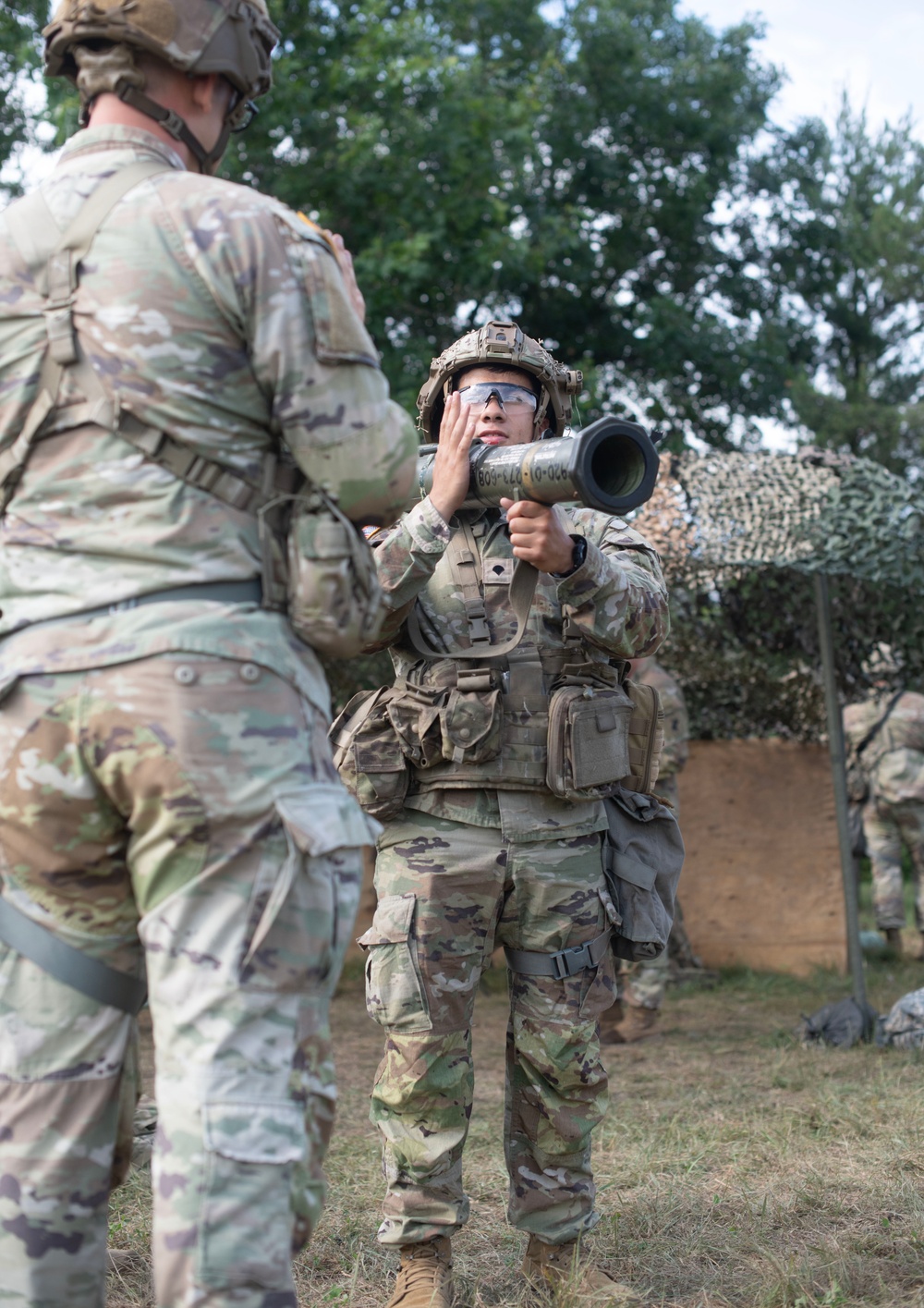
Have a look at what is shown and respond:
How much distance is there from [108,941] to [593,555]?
4.89 ft

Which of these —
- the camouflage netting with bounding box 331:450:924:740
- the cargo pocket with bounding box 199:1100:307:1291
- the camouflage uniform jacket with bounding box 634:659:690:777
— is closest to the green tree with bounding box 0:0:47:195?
the camouflage netting with bounding box 331:450:924:740

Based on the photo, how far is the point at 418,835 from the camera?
3.28 meters

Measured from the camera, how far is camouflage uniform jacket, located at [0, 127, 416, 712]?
2018 mm

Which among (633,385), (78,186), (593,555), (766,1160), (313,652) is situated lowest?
(766,1160)

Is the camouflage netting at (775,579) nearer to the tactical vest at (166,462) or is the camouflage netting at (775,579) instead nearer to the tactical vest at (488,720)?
the tactical vest at (488,720)

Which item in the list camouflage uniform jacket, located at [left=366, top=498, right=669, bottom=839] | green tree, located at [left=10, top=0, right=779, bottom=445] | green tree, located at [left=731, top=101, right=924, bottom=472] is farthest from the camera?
green tree, located at [left=731, top=101, right=924, bottom=472]

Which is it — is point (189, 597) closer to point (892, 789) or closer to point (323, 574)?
point (323, 574)

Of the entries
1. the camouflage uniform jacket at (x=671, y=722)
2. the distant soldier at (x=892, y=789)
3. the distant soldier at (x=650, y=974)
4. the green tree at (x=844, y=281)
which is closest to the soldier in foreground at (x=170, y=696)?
the distant soldier at (x=650, y=974)

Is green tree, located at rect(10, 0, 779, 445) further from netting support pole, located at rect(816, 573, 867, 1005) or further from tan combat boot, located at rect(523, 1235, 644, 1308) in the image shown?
tan combat boot, located at rect(523, 1235, 644, 1308)

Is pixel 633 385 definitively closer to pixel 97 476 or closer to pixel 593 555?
pixel 593 555

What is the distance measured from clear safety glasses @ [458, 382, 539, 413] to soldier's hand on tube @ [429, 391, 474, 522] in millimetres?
371

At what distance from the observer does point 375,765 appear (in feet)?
10.8

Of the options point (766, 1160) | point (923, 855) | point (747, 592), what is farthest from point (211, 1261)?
point (923, 855)

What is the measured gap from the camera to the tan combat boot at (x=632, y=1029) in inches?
277
